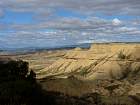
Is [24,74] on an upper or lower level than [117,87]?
upper

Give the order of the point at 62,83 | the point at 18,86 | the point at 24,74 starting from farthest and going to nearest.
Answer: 1. the point at 62,83
2. the point at 24,74
3. the point at 18,86

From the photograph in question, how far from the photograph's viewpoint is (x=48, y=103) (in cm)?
3803

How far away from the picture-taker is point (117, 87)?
122750 mm

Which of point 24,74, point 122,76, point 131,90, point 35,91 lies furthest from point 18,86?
point 122,76

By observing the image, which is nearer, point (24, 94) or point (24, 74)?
point (24, 94)

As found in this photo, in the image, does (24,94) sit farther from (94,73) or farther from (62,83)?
(94,73)

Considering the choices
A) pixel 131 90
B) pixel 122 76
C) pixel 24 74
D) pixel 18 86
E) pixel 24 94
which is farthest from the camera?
pixel 122 76

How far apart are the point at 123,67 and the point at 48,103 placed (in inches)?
6371

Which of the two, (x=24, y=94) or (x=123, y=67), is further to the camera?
(x=123, y=67)

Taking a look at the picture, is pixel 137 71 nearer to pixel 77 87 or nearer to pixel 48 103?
pixel 77 87

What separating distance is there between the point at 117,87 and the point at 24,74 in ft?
246

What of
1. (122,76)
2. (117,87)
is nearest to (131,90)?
(117,87)

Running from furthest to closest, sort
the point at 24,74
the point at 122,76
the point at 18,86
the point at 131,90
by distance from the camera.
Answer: the point at 122,76 < the point at 131,90 < the point at 24,74 < the point at 18,86

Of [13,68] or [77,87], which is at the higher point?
[13,68]
